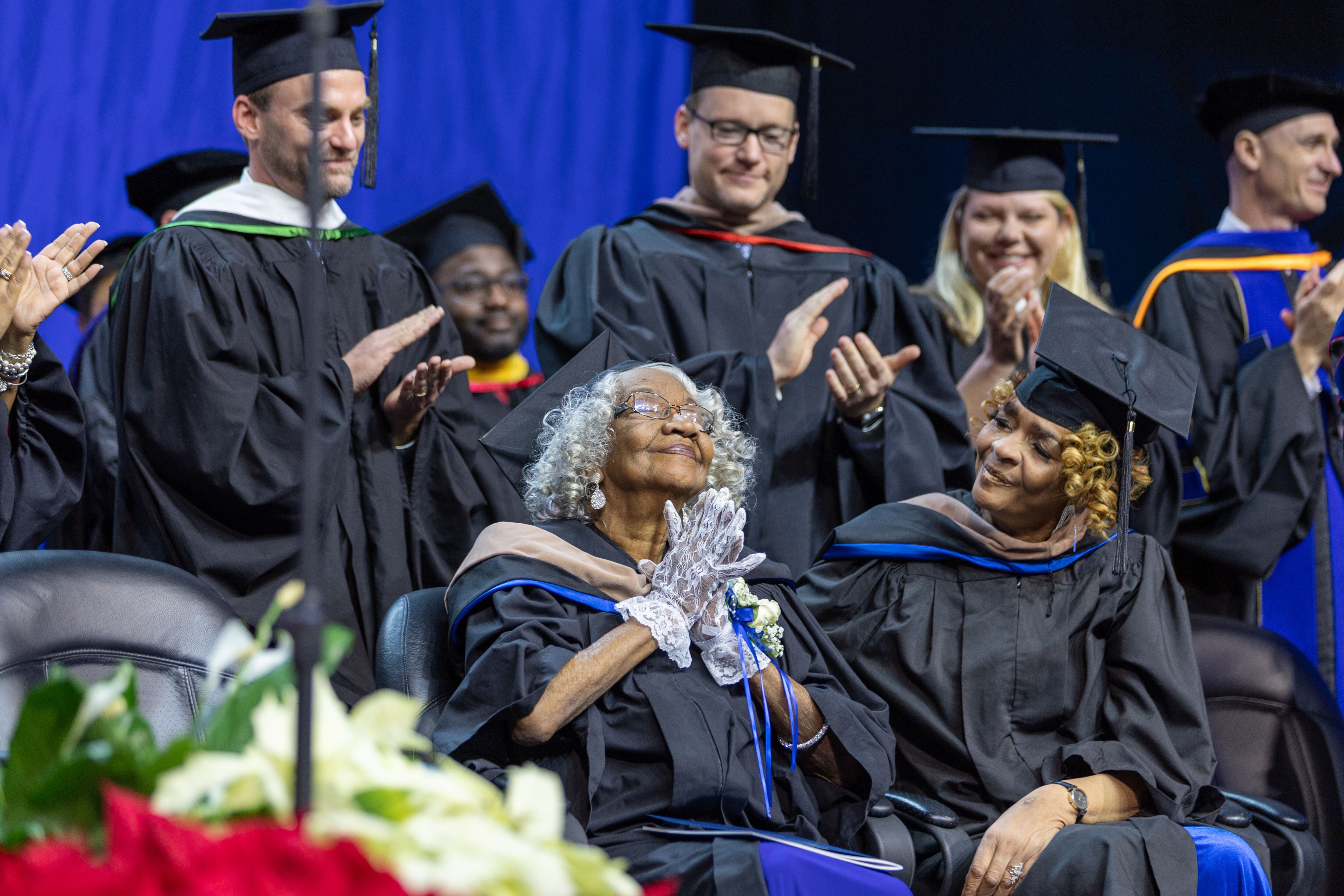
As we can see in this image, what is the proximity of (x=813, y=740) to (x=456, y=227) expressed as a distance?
3084 millimetres

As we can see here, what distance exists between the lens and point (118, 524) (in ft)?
11.2

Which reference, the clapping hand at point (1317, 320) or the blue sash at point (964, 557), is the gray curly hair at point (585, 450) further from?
the clapping hand at point (1317, 320)

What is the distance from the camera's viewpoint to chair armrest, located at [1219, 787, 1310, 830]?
2973 mm

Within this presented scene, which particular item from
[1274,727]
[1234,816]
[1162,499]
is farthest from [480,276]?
[1234,816]

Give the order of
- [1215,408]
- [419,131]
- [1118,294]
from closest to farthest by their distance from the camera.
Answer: [1215,408] → [419,131] → [1118,294]

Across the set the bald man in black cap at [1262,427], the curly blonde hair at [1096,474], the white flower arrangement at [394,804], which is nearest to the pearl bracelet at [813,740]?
the curly blonde hair at [1096,474]

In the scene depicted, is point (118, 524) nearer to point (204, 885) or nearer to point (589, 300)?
point (589, 300)

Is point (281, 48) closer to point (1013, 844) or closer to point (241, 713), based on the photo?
point (1013, 844)

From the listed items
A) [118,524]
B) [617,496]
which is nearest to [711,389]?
[617,496]

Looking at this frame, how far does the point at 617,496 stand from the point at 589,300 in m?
1.09

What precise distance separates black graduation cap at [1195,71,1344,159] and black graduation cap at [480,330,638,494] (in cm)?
267

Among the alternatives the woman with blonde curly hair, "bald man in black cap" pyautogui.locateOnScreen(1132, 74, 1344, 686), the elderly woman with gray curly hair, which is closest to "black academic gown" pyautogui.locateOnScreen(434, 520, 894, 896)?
the elderly woman with gray curly hair

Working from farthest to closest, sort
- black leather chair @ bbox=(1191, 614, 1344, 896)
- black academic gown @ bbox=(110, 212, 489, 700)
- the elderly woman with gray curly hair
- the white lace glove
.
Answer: black academic gown @ bbox=(110, 212, 489, 700) < black leather chair @ bbox=(1191, 614, 1344, 896) < the white lace glove < the elderly woman with gray curly hair

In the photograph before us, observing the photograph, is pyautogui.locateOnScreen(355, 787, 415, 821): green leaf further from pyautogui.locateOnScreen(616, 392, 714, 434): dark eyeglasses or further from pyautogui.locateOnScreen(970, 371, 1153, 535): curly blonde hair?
pyautogui.locateOnScreen(970, 371, 1153, 535): curly blonde hair
